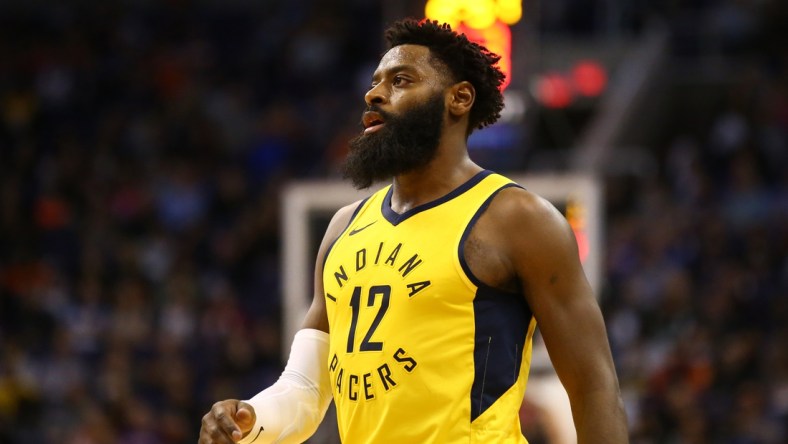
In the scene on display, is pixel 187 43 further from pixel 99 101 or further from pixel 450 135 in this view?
pixel 450 135

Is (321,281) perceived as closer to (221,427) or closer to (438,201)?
(438,201)

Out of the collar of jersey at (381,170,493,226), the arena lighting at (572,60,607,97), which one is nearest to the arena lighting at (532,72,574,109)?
the arena lighting at (572,60,607,97)

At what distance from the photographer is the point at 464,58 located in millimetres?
3830

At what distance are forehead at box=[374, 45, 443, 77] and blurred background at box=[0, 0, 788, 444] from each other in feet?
15.9

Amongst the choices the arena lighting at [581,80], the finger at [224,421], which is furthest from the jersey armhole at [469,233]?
the arena lighting at [581,80]

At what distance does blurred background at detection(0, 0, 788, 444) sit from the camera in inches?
414

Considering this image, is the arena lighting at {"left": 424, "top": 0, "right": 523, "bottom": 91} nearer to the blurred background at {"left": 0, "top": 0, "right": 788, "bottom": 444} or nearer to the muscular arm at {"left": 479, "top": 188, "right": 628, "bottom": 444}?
the blurred background at {"left": 0, "top": 0, "right": 788, "bottom": 444}

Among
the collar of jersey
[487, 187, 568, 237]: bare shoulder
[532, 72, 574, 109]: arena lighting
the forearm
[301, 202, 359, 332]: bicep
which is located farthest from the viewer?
[532, 72, 574, 109]: arena lighting

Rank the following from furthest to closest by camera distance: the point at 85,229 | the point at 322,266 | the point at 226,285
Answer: the point at 85,229 < the point at 226,285 < the point at 322,266

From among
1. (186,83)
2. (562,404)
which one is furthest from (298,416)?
(186,83)

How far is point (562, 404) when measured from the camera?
28.3ft

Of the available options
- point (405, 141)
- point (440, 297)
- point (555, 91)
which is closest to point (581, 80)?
point (555, 91)

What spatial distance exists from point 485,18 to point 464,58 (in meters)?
4.77

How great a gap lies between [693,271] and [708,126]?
375 centimetres
